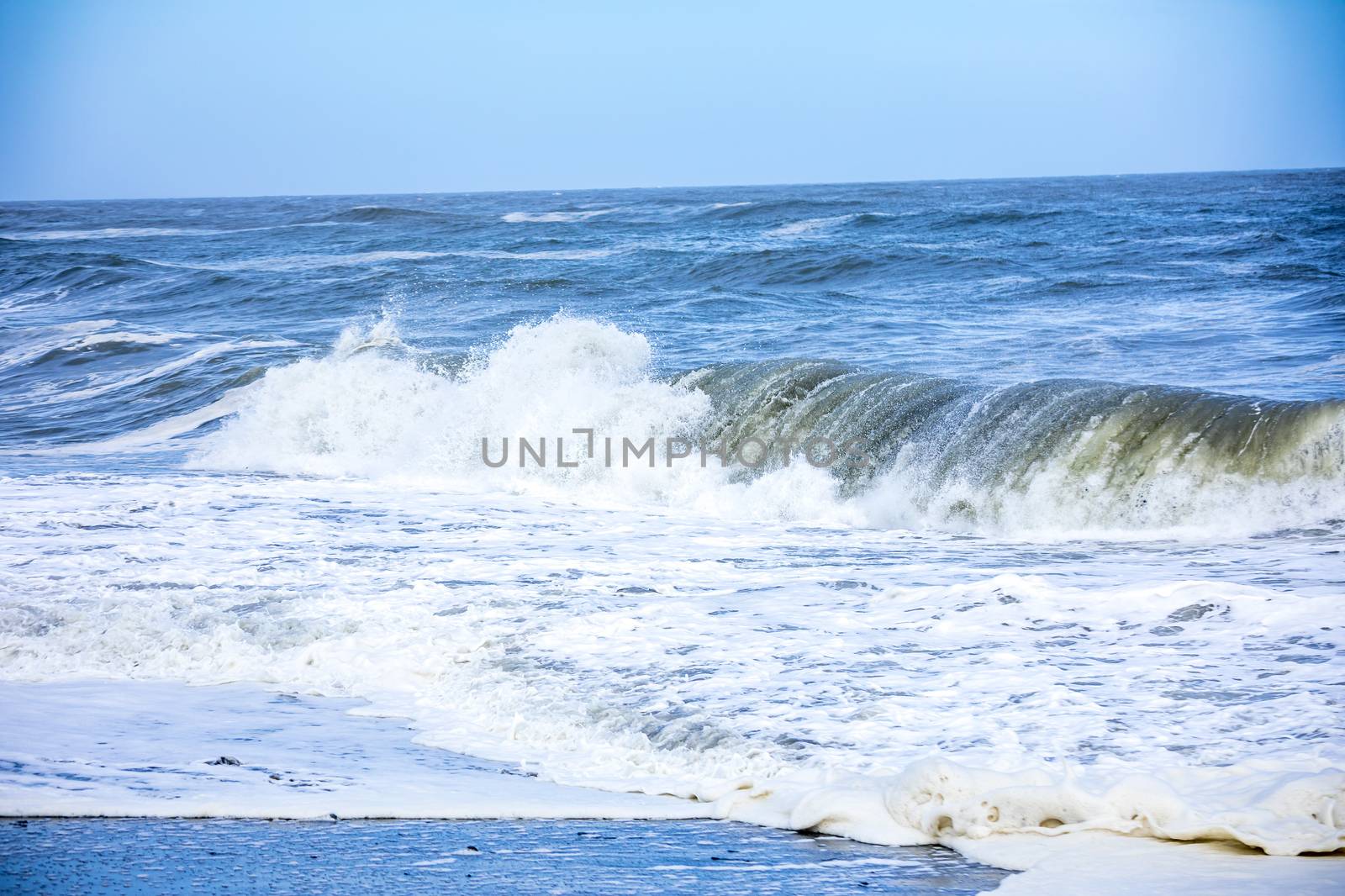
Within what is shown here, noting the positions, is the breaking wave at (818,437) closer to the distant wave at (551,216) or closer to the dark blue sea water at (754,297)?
the dark blue sea water at (754,297)

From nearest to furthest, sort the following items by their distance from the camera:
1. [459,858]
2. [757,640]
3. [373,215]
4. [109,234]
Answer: [459,858] → [757,640] → [109,234] → [373,215]

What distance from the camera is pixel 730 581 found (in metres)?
6.08

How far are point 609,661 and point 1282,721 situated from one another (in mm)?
2463

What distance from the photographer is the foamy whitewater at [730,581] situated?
10.9ft

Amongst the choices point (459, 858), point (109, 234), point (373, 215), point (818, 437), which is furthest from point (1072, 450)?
point (109, 234)

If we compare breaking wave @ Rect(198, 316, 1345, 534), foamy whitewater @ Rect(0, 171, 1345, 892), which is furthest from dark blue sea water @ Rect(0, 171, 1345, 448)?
breaking wave @ Rect(198, 316, 1345, 534)

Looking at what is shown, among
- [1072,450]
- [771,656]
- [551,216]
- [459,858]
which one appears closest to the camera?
[459,858]

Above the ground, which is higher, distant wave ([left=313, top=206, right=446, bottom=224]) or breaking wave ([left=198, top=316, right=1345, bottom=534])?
distant wave ([left=313, top=206, right=446, bottom=224])

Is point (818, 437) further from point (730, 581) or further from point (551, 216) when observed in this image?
point (551, 216)

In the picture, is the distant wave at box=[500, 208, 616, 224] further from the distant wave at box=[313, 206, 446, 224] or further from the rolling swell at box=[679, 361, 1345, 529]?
the rolling swell at box=[679, 361, 1345, 529]

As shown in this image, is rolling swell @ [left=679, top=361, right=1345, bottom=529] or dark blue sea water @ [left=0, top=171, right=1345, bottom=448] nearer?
rolling swell @ [left=679, top=361, right=1345, bottom=529]

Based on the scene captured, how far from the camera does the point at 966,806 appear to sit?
119 inches

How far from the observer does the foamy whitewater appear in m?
3.33

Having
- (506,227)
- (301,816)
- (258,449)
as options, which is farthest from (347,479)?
(506,227)
